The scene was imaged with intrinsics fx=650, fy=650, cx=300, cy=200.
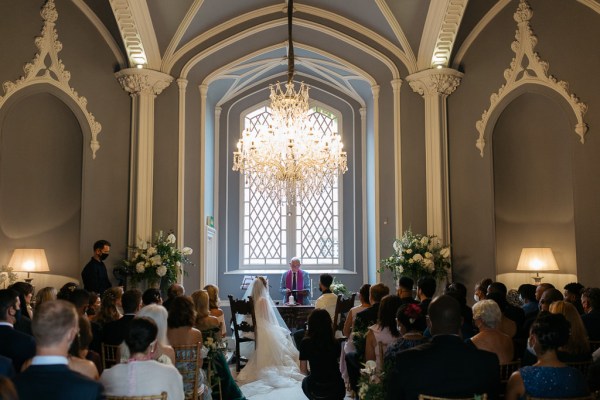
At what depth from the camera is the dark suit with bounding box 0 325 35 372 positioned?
3867 millimetres

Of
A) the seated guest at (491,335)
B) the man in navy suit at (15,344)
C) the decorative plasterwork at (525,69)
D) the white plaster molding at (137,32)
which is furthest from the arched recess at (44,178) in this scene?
the seated guest at (491,335)

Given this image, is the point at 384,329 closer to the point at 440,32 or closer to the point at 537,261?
the point at 537,261

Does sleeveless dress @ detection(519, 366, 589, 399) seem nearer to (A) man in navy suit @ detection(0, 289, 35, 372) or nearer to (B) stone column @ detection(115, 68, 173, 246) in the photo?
(A) man in navy suit @ detection(0, 289, 35, 372)

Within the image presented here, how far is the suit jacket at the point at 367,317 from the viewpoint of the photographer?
624 cm

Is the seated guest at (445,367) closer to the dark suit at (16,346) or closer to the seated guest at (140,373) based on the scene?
the seated guest at (140,373)

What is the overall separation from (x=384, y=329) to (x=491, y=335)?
1.05 metres

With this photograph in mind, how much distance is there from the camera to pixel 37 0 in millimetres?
8805

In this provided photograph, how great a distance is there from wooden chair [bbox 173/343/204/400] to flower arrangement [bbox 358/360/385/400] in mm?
1249

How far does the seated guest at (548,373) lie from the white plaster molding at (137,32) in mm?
7874

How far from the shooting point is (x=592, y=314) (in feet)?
17.4

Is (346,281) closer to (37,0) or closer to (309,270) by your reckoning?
(309,270)

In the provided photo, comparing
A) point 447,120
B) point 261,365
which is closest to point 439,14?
point 447,120

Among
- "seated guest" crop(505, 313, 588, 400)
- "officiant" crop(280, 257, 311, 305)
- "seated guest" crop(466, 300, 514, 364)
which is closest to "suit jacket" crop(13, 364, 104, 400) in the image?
"seated guest" crop(505, 313, 588, 400)

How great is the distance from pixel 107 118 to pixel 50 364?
25.7 feet
